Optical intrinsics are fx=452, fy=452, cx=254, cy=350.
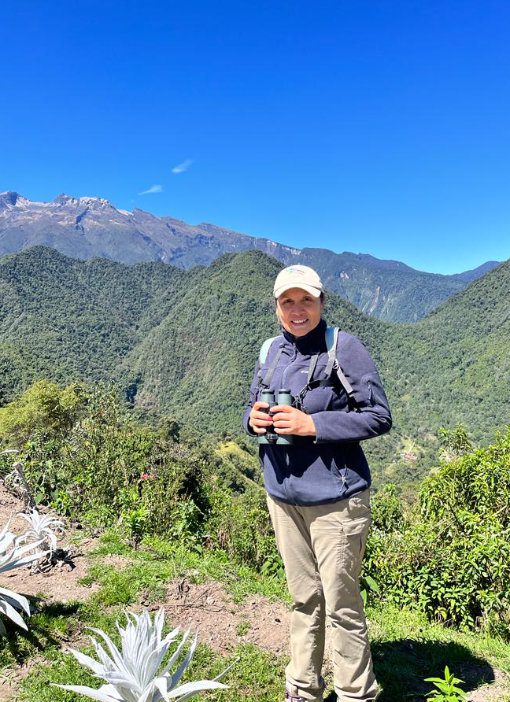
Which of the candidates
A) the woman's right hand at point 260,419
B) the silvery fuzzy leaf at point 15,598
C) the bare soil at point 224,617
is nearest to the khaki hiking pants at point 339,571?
the woman's right hand at point 260,419

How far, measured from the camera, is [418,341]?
148m

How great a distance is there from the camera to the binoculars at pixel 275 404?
1.93 metres

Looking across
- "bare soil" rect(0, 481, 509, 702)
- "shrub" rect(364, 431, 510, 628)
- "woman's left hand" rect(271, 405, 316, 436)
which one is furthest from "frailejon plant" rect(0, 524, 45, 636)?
"shrub" rect(364, 431, 510, 628)

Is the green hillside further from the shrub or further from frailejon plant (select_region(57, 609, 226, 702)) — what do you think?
frailejon plant (select_region(57, 609, 226, 702))

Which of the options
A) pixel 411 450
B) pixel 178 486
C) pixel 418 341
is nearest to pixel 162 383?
pixel 411 450

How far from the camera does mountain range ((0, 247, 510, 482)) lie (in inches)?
3725

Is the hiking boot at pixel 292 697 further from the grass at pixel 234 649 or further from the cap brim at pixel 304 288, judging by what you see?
the cap brim at pixel 304 288

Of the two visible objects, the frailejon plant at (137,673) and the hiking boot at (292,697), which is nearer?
the frailejon plant at (137,673)

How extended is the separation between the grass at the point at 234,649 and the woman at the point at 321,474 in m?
0.51

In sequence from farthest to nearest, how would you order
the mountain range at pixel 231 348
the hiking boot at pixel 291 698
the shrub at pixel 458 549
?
the mountain range at pixel 231 348, the shrub at pixel 458 549, the hiking boot at pixel 291 698

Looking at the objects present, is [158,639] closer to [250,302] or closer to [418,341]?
[250,302]

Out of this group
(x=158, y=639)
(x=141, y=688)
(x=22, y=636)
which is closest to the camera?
(x=141, y=688)

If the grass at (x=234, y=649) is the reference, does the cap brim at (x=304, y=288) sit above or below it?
above

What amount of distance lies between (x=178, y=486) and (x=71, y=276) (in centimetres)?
20368
